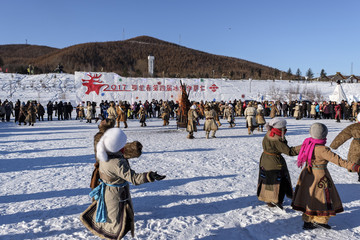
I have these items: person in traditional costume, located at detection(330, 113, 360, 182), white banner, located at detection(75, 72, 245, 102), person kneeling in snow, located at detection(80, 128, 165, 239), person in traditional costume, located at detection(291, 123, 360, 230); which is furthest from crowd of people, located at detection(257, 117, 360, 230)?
white banner, located at detection(75, 72, 245, 102)

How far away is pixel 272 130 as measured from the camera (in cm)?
345

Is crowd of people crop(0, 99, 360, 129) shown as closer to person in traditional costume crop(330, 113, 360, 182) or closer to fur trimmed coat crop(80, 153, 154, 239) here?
person in traditional costume crop(330, 113, 360, 182)

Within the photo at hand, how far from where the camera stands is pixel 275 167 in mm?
3438

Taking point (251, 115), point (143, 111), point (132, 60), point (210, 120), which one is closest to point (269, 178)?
point (210, 120)

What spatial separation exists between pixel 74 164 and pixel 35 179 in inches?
46.9

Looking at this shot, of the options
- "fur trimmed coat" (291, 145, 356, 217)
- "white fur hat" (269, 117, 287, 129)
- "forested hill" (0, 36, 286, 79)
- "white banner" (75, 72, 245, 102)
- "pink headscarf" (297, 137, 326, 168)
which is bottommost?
"fur trimmed coat" (291, 145, 356, 217)

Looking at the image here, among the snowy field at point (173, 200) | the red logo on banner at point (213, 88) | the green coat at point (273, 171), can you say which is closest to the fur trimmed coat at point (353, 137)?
the snowy field at point (173, 200)

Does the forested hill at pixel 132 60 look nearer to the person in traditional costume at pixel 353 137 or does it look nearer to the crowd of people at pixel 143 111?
the crowd of people at pixel 143 111

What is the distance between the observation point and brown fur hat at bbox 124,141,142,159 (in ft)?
8.61

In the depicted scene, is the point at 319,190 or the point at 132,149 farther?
the point at 319,190

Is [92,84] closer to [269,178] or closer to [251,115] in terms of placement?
[251,115]

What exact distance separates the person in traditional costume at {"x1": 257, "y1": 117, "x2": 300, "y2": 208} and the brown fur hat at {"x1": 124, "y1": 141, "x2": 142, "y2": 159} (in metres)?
1.75

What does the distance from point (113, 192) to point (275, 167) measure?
6.77 feet

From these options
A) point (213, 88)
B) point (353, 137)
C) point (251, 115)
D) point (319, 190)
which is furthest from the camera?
point (213, 88)
